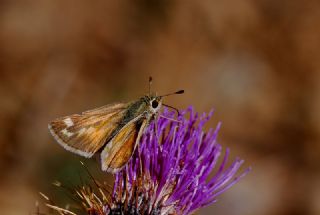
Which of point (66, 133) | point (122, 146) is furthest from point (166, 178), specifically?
point (66, 133)

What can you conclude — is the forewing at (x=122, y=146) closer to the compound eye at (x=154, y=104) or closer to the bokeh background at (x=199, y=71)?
the compound eye at (x=154, y=104)

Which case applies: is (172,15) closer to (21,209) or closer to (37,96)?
(37,96)

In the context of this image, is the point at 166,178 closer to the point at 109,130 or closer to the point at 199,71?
the point at 109,130

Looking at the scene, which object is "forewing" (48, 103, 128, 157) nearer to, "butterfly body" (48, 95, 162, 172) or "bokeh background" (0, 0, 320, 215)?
"butterfly body" (48, 95, 162, 172)

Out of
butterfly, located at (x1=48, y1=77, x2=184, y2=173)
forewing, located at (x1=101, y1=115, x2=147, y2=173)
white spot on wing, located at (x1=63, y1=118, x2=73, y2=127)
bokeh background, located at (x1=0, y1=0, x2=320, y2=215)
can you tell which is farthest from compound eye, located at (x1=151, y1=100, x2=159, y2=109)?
bokeh background, located at (x1=0, y1=0, x2=320, y2=215)

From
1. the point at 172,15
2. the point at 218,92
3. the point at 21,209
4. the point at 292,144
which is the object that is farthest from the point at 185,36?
the point at 21,209

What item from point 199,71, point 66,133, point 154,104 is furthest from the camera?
point 199,71
